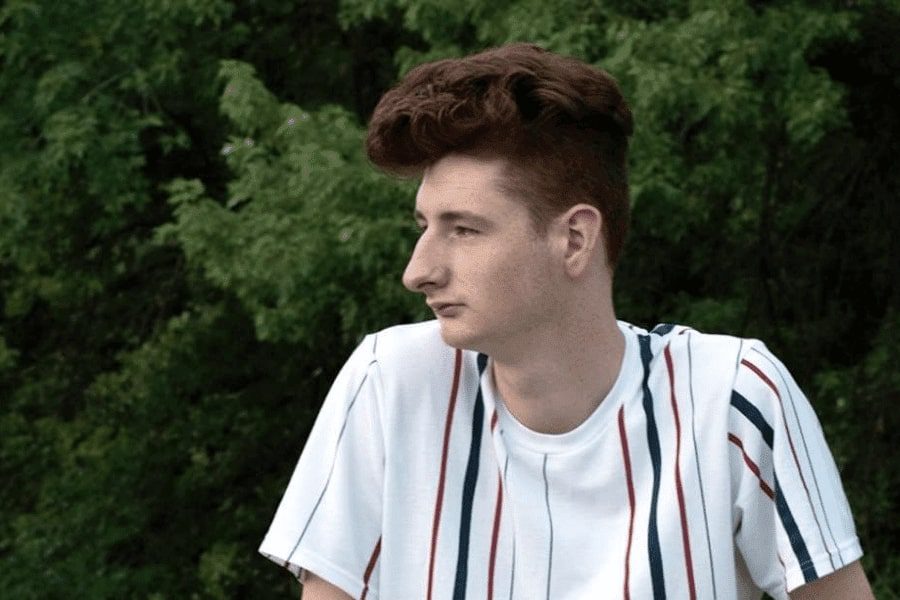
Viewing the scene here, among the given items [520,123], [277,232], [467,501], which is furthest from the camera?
[277,232]

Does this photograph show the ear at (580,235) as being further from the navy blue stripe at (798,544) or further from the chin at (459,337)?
the navy blue stripe at (798,544)

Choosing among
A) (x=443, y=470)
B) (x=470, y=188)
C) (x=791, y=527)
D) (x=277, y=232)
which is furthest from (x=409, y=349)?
(x=277, y=232)

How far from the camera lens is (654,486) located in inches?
81.8

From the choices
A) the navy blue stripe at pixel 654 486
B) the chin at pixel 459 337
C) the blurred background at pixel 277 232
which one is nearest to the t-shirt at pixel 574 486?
the navy blue stripe at pixel 654 486

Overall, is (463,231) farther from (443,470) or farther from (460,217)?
(443,470)

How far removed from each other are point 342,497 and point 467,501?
0.49 ft

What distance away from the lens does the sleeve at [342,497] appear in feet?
6.97

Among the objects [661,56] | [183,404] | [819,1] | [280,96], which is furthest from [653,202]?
[183,404]

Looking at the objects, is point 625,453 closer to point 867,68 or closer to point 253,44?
point 867,68

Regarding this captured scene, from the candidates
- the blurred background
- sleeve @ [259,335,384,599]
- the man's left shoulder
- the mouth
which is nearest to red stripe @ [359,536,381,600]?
sleeve @ [259,335,384,599]

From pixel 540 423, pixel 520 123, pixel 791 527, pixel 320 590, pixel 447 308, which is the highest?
pixel 520 123

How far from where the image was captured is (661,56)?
6938 mm

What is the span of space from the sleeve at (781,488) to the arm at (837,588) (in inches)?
0.8

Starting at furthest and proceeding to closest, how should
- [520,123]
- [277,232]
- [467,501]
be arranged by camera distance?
[277,232] < [467,501] < [520,123]
